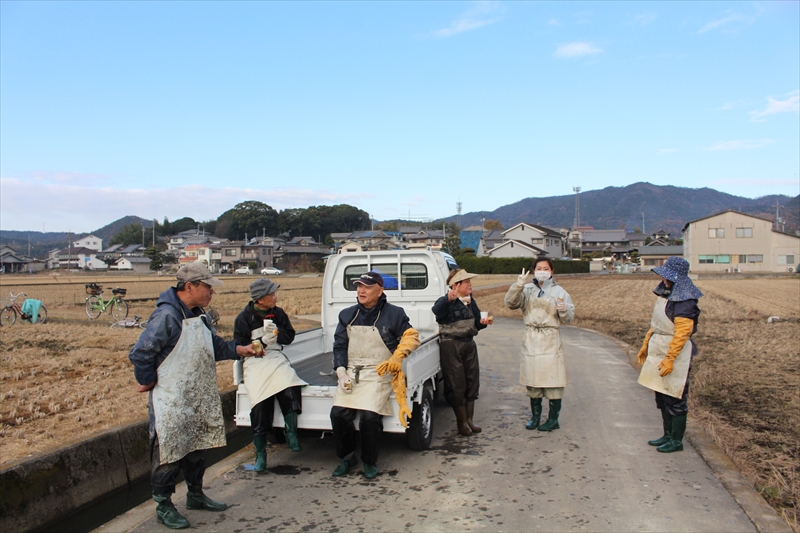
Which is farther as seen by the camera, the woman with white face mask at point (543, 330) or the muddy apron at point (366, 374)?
the woman with white face mask at point (543, 330)

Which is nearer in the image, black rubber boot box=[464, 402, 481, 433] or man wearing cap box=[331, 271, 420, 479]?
man wearing cap box=[331, 271, 420, 479]

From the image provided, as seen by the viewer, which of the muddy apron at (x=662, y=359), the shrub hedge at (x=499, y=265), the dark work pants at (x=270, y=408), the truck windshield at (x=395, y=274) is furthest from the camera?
the shrub hedge at (x=499, y=265)

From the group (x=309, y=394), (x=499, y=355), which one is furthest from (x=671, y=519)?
(x=499, y=355)

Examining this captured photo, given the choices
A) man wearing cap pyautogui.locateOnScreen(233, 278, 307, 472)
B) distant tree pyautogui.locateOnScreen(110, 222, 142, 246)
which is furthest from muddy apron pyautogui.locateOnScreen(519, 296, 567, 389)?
distant tree pyautogui.locateOnScreen(110, 222, 142, 246)

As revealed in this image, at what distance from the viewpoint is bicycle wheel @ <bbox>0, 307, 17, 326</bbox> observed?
14.8 meters

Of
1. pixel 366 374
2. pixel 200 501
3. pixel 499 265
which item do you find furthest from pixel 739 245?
pixel 200 501

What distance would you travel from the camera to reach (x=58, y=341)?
11516 millimetres

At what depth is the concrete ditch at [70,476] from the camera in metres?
3.95

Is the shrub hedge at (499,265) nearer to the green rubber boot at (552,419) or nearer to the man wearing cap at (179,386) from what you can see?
the green rubber boot at (552,419)

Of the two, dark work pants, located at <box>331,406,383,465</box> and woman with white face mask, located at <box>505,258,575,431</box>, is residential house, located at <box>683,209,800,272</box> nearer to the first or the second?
woman with white face mask, located at <box>505,258,575,431</box>

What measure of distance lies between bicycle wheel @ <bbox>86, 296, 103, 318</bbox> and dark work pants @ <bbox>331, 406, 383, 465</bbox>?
1438 centimetres

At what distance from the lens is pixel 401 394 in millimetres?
4773

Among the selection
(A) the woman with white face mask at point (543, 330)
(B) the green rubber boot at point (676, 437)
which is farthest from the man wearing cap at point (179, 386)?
(B) the green rubber boot at point (676, 437)

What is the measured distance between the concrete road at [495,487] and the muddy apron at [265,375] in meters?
0.71
